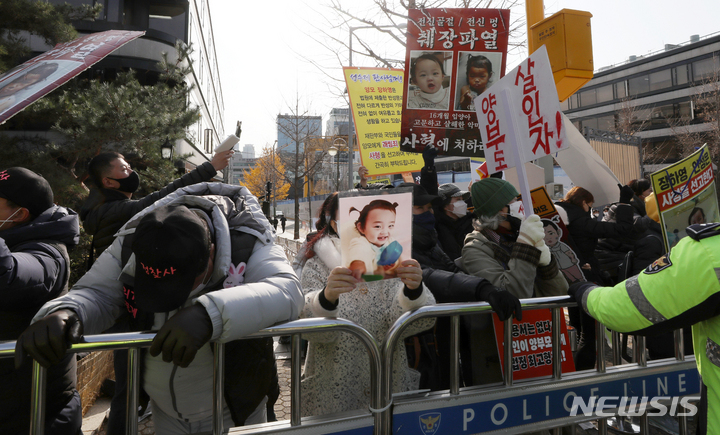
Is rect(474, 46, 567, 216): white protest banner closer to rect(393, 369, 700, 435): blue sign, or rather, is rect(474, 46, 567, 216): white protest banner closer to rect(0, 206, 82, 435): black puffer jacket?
rect(393, 369, 700, 435): blue sign

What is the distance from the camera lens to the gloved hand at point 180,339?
1.20 m

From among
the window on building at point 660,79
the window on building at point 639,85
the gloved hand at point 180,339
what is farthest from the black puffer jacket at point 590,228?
the window on building at point 639,85

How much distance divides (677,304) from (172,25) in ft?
74.3

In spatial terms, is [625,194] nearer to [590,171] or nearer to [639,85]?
[590,171]

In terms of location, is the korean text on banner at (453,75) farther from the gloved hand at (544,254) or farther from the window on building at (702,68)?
the window on building at (702,68)

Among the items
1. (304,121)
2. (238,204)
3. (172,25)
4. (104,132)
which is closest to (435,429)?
(238,204)

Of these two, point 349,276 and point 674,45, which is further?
point 674,45

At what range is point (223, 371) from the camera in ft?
5.31

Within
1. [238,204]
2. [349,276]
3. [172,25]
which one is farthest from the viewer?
[172,25]

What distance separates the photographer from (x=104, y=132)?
22.8 feet

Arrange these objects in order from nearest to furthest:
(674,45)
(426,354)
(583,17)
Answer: (426,354) < (583,17) < (674,45)

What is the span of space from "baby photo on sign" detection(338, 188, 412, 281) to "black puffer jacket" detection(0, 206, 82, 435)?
4.44 feet

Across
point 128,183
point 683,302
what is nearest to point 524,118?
point 683,302

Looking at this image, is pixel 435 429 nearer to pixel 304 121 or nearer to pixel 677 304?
pixel 677 304
